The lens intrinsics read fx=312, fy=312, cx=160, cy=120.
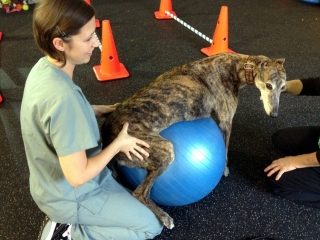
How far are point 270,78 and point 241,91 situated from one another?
129 centimetres

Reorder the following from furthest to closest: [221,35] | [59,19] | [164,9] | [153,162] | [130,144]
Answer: [164,9], [221,35], [153,162], [130,144], [59,19]

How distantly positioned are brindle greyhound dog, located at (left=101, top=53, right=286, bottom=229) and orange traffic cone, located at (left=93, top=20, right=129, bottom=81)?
157 cm

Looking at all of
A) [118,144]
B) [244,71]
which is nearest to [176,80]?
[244,71]

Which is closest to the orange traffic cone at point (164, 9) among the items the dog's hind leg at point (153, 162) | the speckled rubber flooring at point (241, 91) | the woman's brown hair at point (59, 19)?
the speckled rubber flooring at point (241, 91)

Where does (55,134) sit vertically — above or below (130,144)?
above

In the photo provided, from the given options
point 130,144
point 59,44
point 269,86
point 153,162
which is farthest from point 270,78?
point 59,44

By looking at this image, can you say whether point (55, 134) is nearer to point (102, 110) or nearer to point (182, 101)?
point (102, 110)

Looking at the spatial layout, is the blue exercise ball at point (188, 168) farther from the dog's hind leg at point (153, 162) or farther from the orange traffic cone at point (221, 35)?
the orange traffic cone at point (221, 35)

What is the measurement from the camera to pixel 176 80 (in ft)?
7.03

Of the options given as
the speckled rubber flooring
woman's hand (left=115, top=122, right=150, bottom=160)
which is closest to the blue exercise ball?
woman's hand (left=115, top=122, right=150, bottom=160)

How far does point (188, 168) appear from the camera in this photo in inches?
73.9

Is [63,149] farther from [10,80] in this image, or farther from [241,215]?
[10,80]

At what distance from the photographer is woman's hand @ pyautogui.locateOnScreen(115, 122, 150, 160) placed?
1662mm

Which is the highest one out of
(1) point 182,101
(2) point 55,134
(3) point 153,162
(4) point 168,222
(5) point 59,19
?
(5) point 59,19
